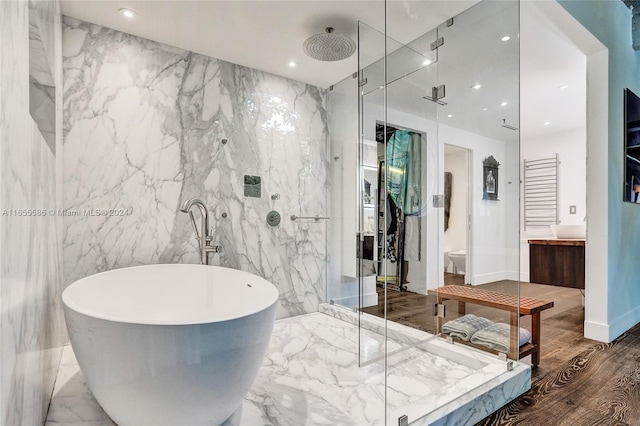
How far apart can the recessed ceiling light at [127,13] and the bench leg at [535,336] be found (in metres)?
3.34

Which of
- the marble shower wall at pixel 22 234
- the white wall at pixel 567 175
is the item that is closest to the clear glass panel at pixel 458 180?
the marble shower wall at pixel 22 234

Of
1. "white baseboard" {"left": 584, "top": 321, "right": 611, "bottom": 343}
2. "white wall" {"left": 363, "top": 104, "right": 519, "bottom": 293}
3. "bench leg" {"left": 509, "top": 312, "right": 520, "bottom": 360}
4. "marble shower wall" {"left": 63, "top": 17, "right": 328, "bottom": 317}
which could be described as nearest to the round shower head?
"white wall" {"left": 363, "top": 104, "right": 519, "bottom": 293}

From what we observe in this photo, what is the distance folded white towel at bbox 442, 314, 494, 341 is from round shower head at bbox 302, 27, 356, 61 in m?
2.14

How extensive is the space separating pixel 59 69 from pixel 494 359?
10.9 ft

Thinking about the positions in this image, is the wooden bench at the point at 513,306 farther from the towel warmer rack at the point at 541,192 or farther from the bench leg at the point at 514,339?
the towel warmer rack at the point at 541,192

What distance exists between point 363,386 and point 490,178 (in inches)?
89.6

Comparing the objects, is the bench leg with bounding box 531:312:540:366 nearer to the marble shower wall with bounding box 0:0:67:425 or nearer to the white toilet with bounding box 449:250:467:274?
the white toilet with bounding box 449:250:467:274

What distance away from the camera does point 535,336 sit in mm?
2160

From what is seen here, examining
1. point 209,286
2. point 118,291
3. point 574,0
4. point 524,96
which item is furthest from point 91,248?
point 524,96

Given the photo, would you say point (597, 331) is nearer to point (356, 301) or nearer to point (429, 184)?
point (429, 184)

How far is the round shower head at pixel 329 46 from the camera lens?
2451mm

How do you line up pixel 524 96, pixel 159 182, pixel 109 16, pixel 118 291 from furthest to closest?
pixel 524 96, pixel 159 182, pixel 109 16, pixel 118 291

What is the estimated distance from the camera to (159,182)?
2676 millimetres

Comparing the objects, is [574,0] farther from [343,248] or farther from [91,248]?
[91,248]
